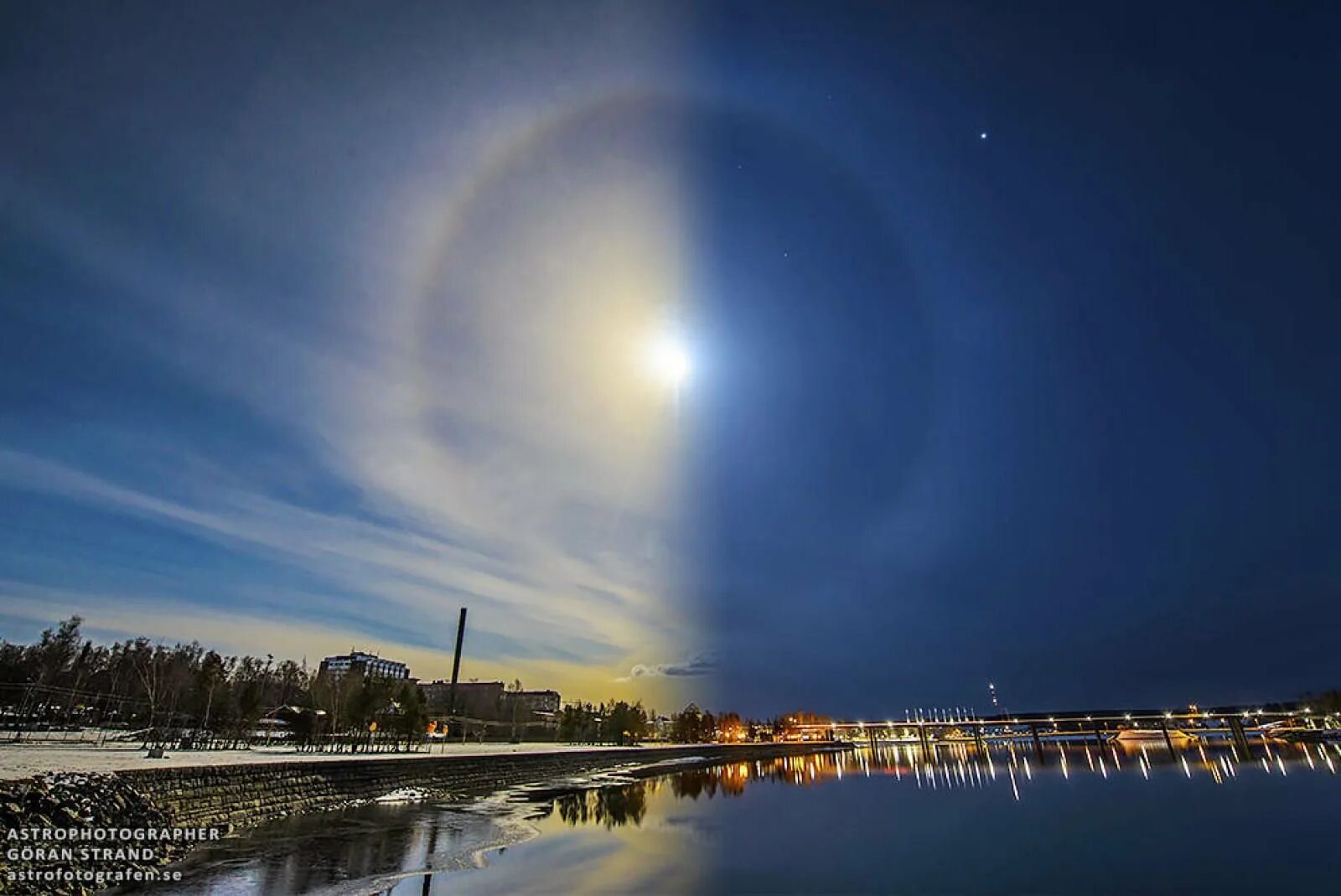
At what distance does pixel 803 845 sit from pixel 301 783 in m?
22.8

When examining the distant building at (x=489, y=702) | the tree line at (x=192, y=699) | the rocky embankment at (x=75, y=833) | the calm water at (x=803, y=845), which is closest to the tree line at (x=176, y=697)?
the tree line at (x=192, y=699)

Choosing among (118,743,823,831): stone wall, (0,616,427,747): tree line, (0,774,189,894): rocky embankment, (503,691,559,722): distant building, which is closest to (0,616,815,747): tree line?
(0,616,427,747): tree line

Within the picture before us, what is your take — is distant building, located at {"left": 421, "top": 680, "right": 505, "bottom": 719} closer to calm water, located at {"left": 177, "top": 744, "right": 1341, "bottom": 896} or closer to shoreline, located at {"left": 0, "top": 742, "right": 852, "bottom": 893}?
shoreline, located at {"left": 0, "top": 742, "right": 852, "bottom": 893}

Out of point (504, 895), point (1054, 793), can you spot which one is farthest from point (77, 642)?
point (1054, 793)

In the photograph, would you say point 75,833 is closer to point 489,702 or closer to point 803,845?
point 803,845

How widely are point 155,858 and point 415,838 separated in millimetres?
7998

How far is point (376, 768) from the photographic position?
33.0 metres

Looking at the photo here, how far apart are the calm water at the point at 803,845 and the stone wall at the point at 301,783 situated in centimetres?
156

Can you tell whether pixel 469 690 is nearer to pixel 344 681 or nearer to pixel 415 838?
pixel 344 681

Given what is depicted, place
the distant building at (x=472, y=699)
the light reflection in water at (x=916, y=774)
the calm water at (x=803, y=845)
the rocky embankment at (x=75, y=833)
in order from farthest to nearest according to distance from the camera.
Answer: the distant building at (x=472, y=699) → the light reflection in water at (x=916, y=774) → the calm water at (x=803, y=845) → the rocky embankment at (x=75, y=833)

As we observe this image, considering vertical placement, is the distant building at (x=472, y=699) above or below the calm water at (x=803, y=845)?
above

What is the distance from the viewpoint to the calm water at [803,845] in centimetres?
1839

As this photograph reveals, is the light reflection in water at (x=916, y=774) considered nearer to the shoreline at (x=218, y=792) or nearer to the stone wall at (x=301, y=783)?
the stone wall at (x=301, y=783)

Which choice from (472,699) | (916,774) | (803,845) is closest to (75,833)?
(803,845)
